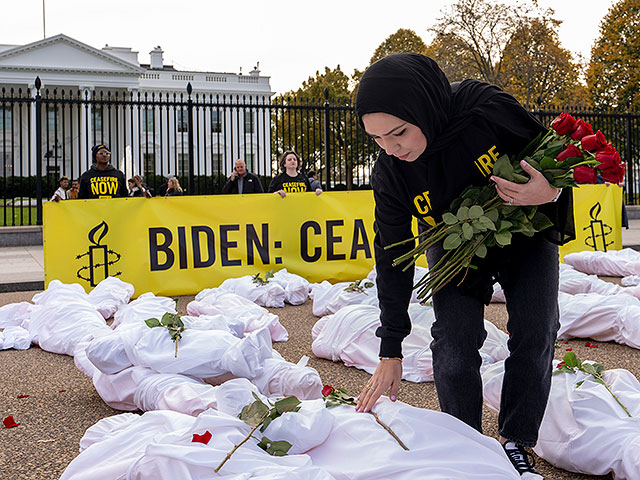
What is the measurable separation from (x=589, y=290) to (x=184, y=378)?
4.47m

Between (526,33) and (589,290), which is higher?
(526,33)

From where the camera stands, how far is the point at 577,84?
3291 centimetres

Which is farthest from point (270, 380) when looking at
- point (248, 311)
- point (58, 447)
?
point (248, 311)

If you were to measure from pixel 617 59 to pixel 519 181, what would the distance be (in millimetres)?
32199

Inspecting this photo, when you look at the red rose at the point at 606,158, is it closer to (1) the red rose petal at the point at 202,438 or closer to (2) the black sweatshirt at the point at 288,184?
(1) the red rose petal at the point at 202,438

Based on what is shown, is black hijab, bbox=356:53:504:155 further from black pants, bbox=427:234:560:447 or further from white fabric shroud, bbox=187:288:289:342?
white fabric shroud, bbox=187:288:289:342

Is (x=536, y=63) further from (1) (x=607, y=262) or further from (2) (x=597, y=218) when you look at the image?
(1) (x=607, y=262)

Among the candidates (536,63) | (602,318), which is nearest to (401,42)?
(536,63)

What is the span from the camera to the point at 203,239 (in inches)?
325

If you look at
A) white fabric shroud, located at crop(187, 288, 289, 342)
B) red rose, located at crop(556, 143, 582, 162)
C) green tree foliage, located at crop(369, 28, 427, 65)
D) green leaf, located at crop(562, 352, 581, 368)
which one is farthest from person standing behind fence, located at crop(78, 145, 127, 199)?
green tree foliage, located at crop(369, 28, 427, 65)

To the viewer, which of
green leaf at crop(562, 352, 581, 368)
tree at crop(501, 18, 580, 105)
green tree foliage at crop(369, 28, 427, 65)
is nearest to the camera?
green leaf at crop(562, 352, 581, 368)

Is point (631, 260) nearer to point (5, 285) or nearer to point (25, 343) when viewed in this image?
point (25, 343)

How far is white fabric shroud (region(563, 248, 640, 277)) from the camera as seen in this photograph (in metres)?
8.15

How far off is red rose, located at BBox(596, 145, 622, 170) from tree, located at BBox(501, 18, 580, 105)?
28.8 metres
